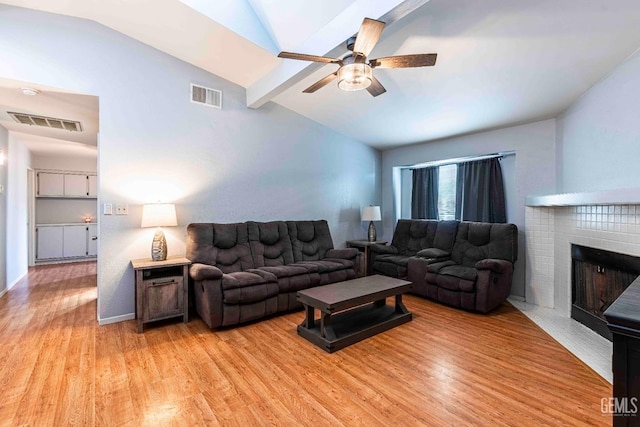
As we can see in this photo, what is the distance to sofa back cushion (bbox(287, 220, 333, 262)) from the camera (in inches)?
173

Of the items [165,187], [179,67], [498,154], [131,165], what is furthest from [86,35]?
[498,154]

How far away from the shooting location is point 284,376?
88.8 inches

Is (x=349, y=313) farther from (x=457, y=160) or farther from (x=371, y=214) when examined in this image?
(x=457, y=160)

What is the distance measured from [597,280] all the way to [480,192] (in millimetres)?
1848

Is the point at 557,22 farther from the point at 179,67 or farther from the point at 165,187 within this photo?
the point at 165,187

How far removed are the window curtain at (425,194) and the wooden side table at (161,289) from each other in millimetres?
3807

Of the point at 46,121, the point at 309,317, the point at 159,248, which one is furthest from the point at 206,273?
the point at 46,121

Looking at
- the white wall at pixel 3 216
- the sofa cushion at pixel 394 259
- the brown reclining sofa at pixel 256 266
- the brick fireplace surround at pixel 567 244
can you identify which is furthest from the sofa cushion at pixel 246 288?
the white wall at pixel 3 216

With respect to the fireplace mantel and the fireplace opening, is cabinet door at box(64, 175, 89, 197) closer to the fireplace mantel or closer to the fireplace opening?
the fireplace mantel

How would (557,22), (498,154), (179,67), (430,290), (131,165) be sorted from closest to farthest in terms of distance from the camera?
(557,22), (131,165), (179,67), (430,290), (498,154)

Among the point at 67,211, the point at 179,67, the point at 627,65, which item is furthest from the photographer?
the point at 67,211

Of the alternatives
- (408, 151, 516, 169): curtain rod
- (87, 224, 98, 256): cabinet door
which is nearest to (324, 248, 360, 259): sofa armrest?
(408, 151, 516, 169): curtain rod

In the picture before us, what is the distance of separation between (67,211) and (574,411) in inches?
357

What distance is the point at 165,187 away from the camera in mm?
3646
